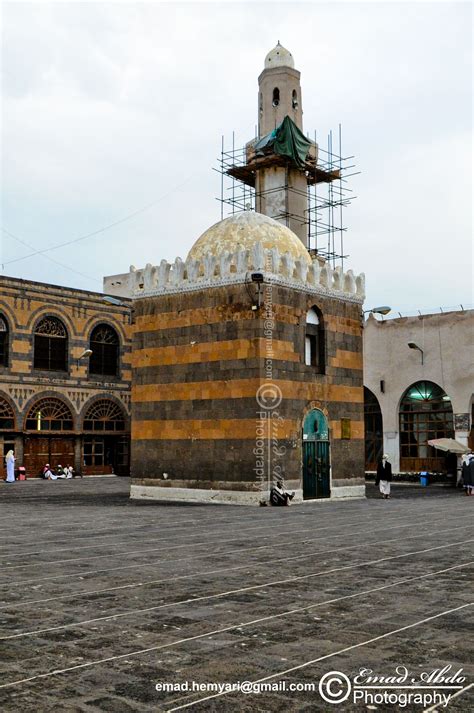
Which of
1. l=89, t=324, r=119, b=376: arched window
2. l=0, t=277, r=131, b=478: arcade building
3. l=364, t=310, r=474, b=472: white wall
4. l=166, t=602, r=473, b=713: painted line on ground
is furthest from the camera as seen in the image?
l=89, t=324, r=119, b=376: arched window

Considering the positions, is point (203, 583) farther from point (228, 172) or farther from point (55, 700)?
point (228, 172)

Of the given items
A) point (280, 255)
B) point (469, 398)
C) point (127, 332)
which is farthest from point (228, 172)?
point (280, 255)

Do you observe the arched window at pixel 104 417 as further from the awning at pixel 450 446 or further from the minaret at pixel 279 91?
the awning at pixel 450 446

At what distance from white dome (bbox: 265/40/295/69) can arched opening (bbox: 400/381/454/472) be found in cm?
1811

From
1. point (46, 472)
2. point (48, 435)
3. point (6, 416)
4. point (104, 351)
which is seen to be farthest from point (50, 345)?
point (46, 472)

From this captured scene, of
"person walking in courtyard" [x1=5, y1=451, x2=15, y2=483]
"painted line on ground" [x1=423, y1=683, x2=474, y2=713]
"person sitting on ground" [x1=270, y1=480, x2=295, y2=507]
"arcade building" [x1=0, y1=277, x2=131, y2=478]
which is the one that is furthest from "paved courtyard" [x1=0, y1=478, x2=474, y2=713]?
"arcade building" [x1=0, y1=277, x2=131, y2=478]

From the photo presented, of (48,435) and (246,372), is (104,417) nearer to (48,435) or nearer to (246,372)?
(48,435)

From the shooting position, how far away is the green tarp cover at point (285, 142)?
123 ft

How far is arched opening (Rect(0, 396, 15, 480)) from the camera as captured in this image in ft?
114

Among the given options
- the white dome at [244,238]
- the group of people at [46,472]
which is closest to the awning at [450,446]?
the white dome at [244,238]

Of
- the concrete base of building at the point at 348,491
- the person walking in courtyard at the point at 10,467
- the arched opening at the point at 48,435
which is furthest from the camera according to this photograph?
the arched opening at the point at 48,435

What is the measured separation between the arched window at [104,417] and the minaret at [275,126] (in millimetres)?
12752

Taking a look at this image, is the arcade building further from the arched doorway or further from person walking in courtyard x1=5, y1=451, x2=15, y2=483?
the arched doorway

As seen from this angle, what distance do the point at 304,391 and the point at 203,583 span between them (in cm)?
1312
